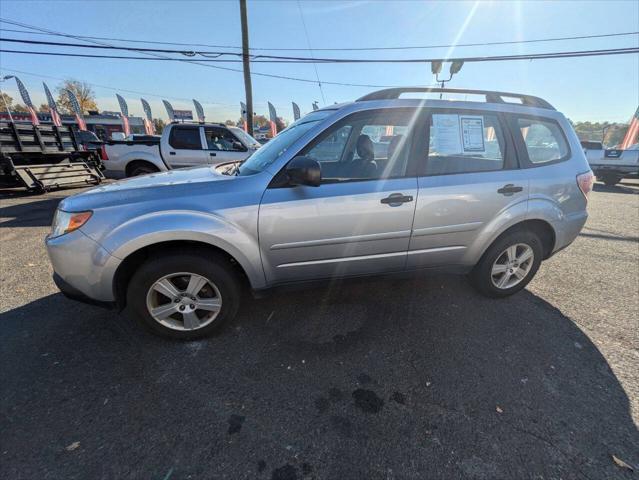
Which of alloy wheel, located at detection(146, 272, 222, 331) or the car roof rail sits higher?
the car roof rail

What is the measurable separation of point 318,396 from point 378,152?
214 cm

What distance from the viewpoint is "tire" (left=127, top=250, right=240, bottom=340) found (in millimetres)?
2229

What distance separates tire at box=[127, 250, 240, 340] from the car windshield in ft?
2.61

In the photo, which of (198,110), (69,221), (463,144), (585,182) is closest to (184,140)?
(69,221)

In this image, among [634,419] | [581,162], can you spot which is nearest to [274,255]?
[634,419]

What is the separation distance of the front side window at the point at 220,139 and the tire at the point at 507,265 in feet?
20.6

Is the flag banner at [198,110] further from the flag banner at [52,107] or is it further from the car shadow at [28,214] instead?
the car shadow at [28,214]

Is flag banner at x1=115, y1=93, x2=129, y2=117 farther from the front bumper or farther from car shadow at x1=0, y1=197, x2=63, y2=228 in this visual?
the front bumper

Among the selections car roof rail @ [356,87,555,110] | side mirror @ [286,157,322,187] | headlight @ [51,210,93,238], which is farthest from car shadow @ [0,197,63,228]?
car roof rail @ [356,87,555,110]

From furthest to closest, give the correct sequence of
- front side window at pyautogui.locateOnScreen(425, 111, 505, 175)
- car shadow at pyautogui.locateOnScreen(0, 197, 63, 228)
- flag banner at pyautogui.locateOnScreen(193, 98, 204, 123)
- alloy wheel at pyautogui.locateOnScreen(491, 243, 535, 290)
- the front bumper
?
flag banner at pyautogui.locateOnScreen(193, 98, 204, 123) < car shadow at pyautogui.locateOnScreen(0, 197, 63, 228) < alloy wheel at pyautogui.locateOnScreen(491, 243, 535, 290) < front side window at pyautogui.locateOnScreen(425, 111, 505, 175) < the front bumper

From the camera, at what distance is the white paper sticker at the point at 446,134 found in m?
2.58

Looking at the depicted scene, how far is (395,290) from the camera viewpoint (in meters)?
3.22

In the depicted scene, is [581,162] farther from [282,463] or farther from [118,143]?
[118,143]

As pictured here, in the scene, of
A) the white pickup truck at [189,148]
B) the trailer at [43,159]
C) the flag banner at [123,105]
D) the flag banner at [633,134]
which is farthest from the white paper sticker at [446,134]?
the flag banner at [123,105]
